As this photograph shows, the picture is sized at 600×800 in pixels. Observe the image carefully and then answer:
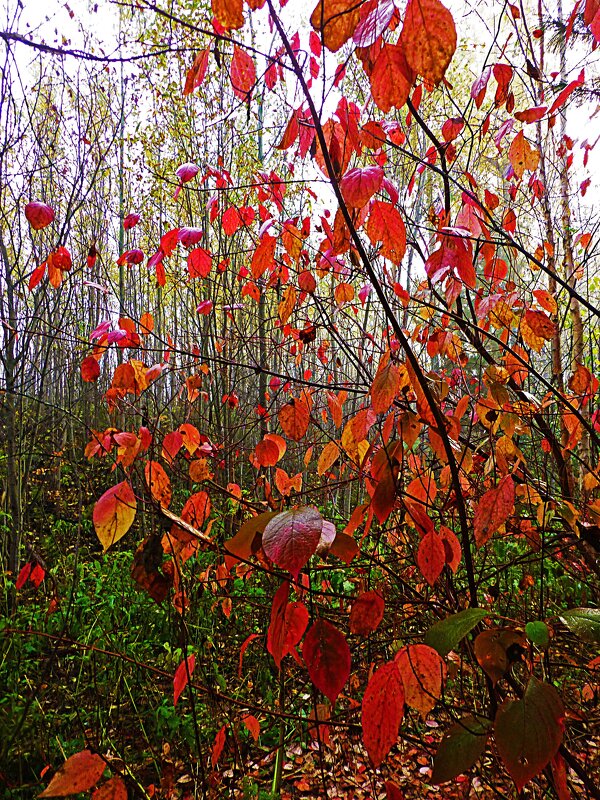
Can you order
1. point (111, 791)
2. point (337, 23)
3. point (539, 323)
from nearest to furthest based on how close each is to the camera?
1. point (337, 23)
2. point (111, 791)
3. point (539, 323)

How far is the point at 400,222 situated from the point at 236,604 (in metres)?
3.16

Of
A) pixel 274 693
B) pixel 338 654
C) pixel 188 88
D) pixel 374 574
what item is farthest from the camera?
pixel 374 574

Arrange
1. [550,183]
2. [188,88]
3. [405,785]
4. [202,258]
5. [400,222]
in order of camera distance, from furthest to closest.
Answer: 1. [550,183]
2. [405,785]
3. [202,258]
4. [188,88]
5. [400,222]

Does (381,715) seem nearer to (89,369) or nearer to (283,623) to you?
(283,623)

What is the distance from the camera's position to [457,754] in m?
0.57

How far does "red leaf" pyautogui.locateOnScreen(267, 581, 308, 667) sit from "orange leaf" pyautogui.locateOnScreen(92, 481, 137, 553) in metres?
0.33

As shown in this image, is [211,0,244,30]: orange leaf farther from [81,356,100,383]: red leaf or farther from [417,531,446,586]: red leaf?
[81,356,100,383]: red leaf

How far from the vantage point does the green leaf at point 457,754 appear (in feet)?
1.83

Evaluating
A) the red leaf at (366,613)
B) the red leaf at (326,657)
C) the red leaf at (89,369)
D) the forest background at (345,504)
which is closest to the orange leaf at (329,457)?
the forest background at (345,504)

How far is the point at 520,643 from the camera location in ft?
1.96

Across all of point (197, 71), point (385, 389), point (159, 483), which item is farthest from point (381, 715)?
point (197, 71)

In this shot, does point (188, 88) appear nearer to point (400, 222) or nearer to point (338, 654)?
point (400, 222)

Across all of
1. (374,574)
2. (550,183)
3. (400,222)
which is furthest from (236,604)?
(550,183)

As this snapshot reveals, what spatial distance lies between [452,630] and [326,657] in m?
0.16
